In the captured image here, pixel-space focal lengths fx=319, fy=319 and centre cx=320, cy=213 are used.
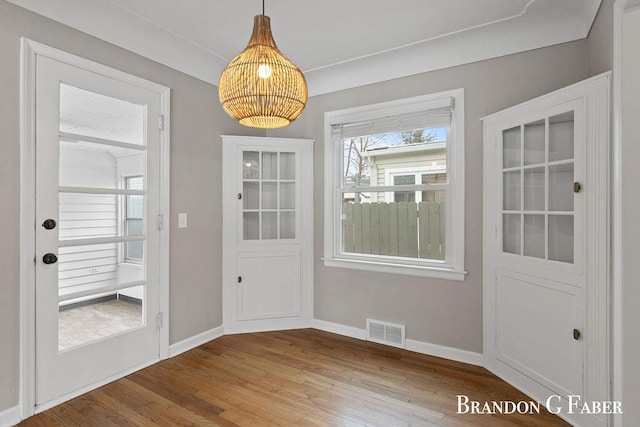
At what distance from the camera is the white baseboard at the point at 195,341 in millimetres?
2791

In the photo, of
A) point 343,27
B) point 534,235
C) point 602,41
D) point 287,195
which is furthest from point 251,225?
point 602,41

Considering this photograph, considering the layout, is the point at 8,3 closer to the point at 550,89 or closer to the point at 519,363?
the point at 550,89

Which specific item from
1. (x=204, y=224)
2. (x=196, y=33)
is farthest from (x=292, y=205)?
(x=196, y=33)

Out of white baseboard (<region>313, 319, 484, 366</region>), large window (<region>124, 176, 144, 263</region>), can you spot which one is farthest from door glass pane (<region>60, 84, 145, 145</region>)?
white baseboard (<region>313, 319, 484, 366</region>)

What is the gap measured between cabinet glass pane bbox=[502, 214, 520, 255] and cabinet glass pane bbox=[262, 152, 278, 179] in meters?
2.18

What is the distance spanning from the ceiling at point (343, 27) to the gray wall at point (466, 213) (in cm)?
12

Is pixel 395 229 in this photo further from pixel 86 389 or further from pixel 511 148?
pixel 86 389

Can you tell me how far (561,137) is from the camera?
201 centimetres

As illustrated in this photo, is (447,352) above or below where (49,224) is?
below

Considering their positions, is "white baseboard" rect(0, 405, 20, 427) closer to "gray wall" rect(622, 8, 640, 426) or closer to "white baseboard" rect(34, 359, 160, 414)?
"white baseboard" rect(34, 359, 160, 414)

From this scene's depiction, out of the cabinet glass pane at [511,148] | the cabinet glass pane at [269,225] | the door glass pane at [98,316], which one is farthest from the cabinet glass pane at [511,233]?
the door glass pane at [98,316]

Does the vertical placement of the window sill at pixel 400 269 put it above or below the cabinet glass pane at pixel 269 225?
below

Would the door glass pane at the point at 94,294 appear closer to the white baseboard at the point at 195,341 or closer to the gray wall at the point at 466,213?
the white baseboard at the point at 195,341

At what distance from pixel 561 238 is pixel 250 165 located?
2705 mm
